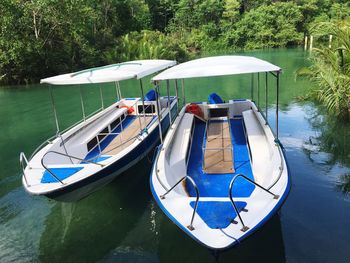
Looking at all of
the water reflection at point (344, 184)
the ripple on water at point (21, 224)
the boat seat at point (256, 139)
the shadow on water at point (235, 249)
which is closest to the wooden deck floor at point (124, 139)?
the ripple on water at point (21, 224)

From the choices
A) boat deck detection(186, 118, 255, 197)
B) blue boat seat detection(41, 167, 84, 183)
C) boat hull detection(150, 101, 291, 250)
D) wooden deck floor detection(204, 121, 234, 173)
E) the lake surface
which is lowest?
the lake surface

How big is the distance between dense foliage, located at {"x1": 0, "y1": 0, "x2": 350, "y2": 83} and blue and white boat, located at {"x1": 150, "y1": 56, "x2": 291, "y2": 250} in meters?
14.5

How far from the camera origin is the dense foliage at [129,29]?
22125 millimetres

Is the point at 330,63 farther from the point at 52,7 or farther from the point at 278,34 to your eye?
the point at 278,34

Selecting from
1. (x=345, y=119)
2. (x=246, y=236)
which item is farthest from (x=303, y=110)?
(x=246, y=236)

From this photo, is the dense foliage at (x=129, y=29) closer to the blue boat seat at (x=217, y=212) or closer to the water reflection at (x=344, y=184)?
the water reflection at (x=344, y=184)

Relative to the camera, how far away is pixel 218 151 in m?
7.10

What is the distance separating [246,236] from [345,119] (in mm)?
8192

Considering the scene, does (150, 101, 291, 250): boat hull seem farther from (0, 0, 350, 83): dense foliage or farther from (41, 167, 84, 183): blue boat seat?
(0, 0, 350, 83): dense foliage

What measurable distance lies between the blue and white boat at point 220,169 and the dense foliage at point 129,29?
14.5 meters

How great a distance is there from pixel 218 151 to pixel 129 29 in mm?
33017

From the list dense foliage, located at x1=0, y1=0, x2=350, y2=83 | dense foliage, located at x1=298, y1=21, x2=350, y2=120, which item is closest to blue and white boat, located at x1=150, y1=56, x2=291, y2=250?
dense foliage, located at x1=298, y1=21, x2=350, y2=120

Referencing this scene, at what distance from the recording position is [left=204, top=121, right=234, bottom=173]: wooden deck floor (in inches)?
250

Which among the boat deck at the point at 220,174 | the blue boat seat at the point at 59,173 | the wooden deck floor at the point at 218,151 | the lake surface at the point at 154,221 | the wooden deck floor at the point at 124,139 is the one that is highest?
the blue boat seat at the point at 59,173
